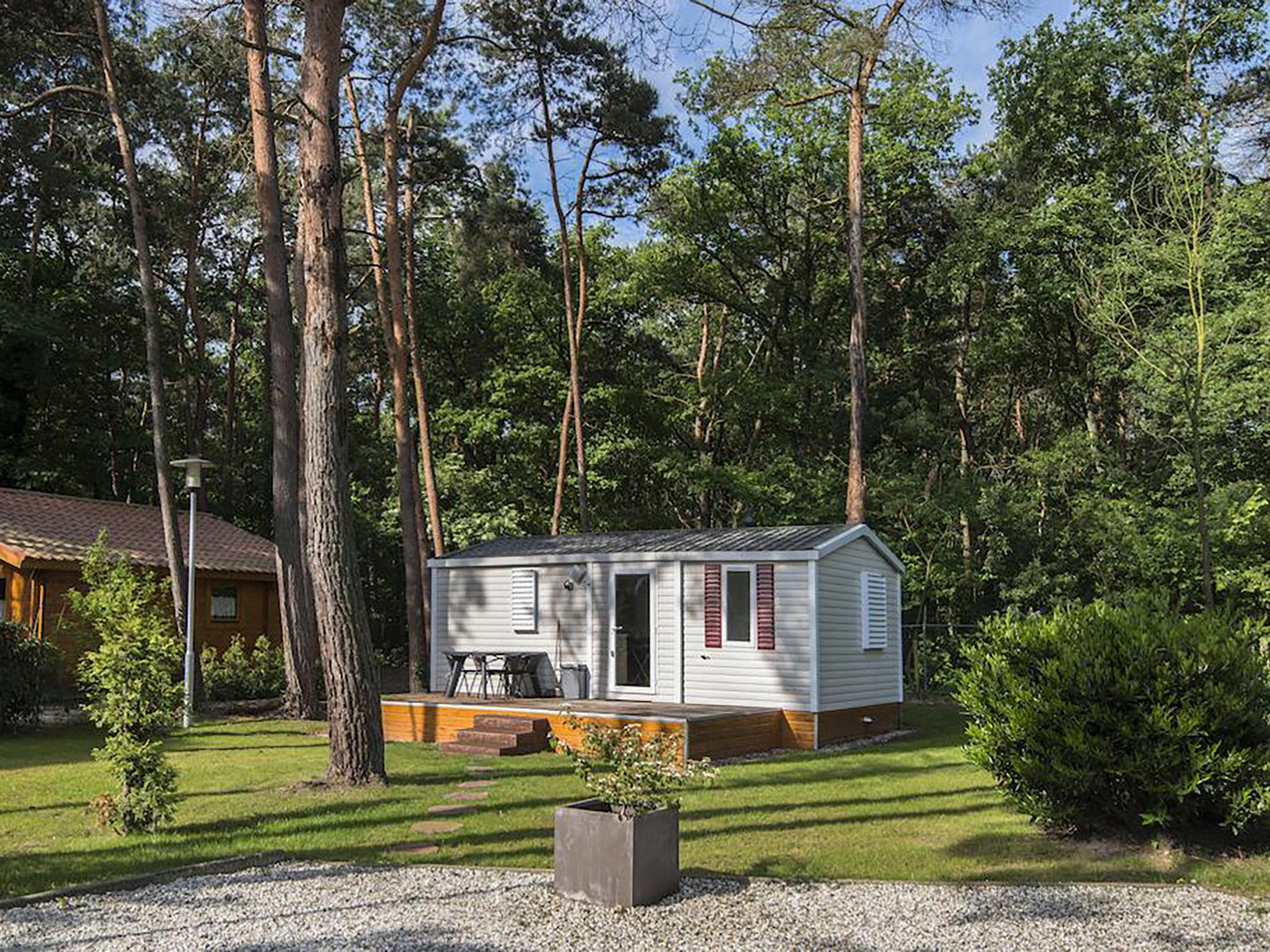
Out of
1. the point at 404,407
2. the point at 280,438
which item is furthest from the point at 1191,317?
the point at 280,438

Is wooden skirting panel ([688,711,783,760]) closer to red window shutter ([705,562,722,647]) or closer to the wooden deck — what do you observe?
the wooden deck

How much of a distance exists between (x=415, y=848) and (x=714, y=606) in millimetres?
6056

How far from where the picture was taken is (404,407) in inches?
700

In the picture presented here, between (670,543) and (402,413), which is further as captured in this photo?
(402,413)

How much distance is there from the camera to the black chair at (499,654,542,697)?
43.5ft

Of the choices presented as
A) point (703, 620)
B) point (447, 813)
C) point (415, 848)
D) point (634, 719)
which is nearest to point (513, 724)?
point (634, 719)

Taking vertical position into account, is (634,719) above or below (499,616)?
below

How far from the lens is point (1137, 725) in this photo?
6273 mm

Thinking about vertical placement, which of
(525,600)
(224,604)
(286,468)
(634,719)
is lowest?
(634,719)

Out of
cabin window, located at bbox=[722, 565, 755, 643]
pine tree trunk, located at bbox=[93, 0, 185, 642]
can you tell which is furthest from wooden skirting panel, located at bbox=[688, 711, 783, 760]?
pine tree trunk, located at bbox=[93, 0, 185, 642]

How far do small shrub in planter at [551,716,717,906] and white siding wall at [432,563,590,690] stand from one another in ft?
24.4

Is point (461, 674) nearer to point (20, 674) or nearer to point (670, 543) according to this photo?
point (670, 543)

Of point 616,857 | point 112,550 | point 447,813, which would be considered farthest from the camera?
point 112,550

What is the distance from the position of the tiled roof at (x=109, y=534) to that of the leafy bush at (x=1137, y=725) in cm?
1425
